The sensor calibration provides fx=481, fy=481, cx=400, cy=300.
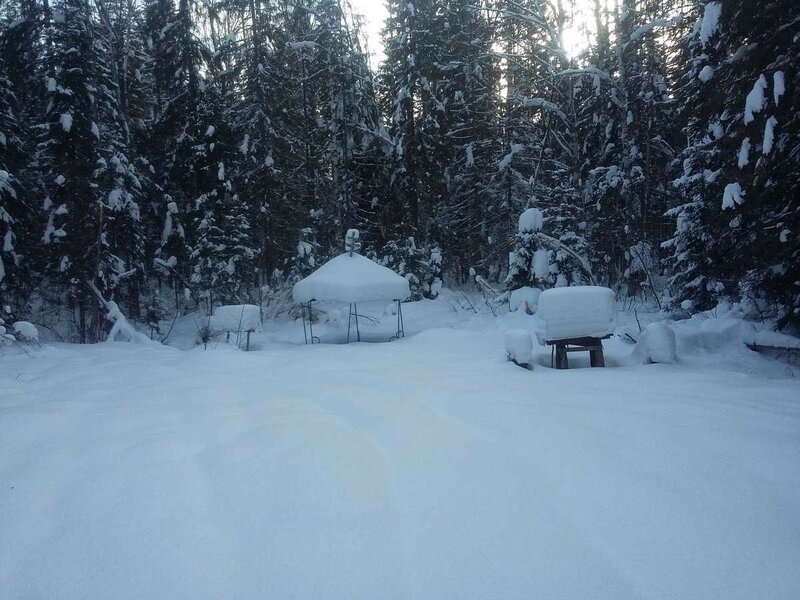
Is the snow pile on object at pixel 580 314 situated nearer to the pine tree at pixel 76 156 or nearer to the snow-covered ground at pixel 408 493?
the snow-covered ground at pixel 408 493

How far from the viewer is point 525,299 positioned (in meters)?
12.6

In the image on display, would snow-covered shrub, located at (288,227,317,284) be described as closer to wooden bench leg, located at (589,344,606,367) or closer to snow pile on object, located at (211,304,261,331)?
snow pile on object, located at (211,304,261,331)

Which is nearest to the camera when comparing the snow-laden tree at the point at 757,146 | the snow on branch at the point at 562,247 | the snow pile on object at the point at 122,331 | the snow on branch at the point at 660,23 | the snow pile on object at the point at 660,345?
the snow-laden tree at the point at 757,146

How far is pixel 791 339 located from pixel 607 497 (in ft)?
18.4

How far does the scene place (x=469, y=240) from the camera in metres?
21.6

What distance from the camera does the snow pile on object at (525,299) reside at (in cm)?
1250

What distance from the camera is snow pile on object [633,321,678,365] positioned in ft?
21.2

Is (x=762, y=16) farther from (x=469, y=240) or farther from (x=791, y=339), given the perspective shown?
(x=469, y=240)

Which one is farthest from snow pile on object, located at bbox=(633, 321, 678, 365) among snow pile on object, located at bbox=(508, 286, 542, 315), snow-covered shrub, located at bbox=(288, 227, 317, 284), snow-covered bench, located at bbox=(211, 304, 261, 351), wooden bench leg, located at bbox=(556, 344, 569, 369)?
snow-covered shrub, located at bbox=(288, 227, 317, 284)

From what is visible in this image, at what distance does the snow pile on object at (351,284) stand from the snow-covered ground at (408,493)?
7336 millimetres

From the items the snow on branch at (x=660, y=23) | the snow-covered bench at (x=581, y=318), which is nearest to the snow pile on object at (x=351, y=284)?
the snow-covered bench at (x=581, y=318)

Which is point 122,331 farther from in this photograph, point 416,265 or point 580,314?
point 580,314

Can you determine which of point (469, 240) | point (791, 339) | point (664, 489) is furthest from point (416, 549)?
point (469, 240)

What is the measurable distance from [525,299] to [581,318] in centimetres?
581
